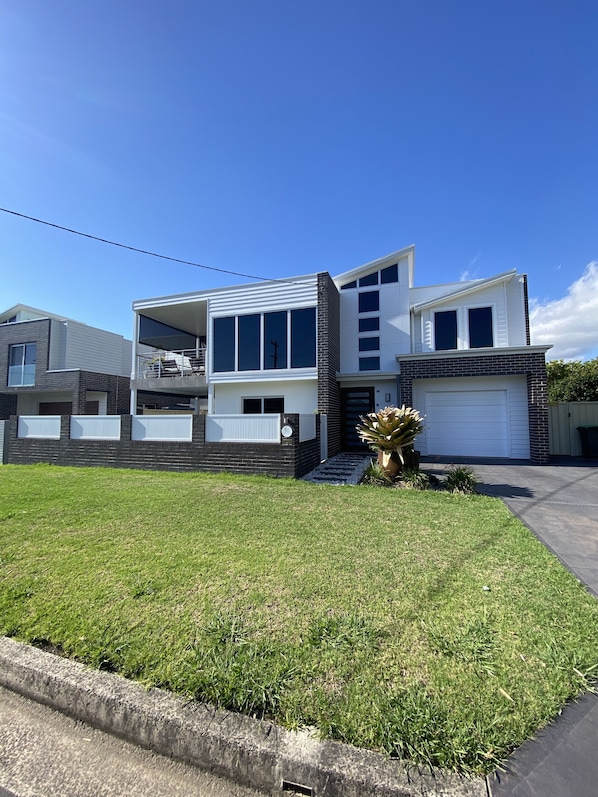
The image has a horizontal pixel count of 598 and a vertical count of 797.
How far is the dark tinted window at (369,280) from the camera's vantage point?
13719 millimetres

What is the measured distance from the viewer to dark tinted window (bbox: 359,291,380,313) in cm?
1361

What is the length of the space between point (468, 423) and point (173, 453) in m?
9.62

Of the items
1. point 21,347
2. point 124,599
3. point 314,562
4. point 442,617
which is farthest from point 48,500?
point 21,347

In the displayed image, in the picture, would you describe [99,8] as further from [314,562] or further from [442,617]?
[442,617]

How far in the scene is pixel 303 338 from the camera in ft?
38.2

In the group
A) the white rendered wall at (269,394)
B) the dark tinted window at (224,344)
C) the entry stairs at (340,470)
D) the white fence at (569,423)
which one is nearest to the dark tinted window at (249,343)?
the dark tinted window at (224,344)

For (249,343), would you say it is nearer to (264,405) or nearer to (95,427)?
(264,405)

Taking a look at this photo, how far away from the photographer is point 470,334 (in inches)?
493

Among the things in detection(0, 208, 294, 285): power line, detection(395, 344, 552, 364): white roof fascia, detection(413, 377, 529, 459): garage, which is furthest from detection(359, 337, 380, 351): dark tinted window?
detection(0, 208, 294, 285): power line

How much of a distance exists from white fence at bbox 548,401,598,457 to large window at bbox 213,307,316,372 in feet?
30.8

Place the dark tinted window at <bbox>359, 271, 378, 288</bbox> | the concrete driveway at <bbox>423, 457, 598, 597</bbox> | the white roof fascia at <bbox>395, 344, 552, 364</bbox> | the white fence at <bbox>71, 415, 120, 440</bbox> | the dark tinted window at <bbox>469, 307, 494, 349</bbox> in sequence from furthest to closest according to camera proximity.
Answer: the dark tinted window at <bbox>359, 271, 378, 288</bbox>, the dark tinted window at <bbox>469, 307, 494, 349</bbox>, the white roof fascia at <bbox>395, 344, 552, 364</bbox>, the white fence at <bbox>71, 415, 120, 440</bbox>, the concrete driveway at <bbox>423, 457, 598, 597</bbox>

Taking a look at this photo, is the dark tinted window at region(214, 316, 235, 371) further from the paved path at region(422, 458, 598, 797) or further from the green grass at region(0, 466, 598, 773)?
the green grass at region(0, 466, 598, 773)

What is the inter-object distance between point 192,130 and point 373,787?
11.3 metres

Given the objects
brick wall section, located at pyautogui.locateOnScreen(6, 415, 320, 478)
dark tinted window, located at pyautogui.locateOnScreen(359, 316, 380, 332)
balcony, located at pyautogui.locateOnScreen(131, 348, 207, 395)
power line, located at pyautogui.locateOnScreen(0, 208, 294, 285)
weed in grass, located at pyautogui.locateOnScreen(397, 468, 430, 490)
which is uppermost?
power line, located at pyautogui.locateOnScreen(0, 208, 294, 285)
